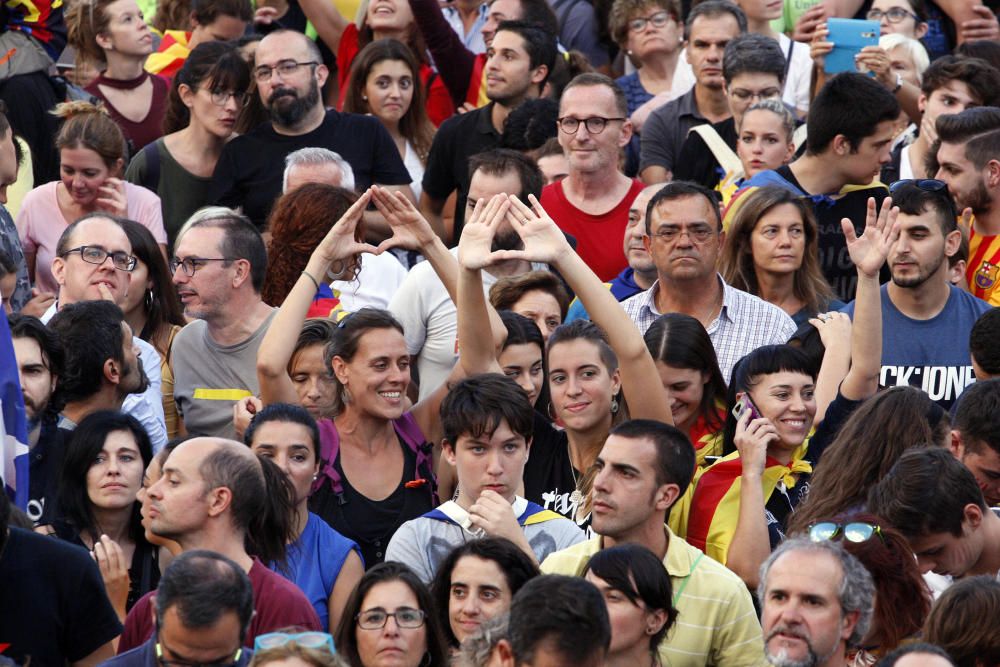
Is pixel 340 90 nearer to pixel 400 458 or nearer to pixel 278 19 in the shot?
pixel 278 19

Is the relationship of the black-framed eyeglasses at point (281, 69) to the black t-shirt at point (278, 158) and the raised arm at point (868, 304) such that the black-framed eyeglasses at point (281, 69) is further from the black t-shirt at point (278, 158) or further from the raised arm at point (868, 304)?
the raised arm at point (868, 304)

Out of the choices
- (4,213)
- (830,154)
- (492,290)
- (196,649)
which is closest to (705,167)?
(830,154)

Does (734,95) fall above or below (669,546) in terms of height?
above

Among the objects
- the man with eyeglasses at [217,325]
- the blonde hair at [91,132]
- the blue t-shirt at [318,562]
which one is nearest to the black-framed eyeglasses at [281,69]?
the blonde hair at [91,132]

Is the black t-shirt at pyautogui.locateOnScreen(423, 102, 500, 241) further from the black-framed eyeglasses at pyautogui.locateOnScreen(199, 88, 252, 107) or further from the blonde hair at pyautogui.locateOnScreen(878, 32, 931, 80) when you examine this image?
the blonde hair at pyautogui.locateOnScreen(878, 32, 931, 80)

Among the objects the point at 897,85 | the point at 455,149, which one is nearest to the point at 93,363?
the point at 455,149

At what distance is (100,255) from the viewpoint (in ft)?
27.1

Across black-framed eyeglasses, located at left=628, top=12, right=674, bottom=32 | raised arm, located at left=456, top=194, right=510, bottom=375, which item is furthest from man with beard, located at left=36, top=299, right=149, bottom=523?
black-framed eyeglasses, located at left=628, top=12, right=674, bottom=32

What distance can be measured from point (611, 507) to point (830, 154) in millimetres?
3238

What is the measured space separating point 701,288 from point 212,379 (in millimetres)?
2077

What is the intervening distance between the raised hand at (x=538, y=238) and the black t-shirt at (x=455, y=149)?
9.44ft

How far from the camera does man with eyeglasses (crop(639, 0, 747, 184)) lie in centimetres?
1055

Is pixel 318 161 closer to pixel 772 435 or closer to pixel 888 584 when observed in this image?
pixel 772 435

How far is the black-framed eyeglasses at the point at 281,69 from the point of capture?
32.4 feet
